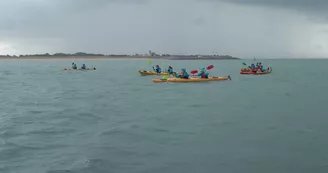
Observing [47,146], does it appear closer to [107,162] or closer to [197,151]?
[107,162]

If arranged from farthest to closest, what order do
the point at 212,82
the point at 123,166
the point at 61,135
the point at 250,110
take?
the point at 212,82, the point at 250,110, the point at 61,135, the point at 123,166

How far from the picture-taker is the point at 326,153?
14367 mm

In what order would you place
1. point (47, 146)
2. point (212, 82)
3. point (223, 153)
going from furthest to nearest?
point (212, 82)
point (47, 146)
point (223, 153)

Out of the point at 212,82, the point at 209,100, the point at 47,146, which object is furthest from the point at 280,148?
the point at 212,82

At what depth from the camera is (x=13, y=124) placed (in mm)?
19922

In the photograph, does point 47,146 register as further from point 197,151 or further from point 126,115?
point 126,115

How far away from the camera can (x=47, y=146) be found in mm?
15023

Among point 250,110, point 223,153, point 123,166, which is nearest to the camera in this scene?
point 123,166

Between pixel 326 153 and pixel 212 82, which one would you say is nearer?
pixel 326 153

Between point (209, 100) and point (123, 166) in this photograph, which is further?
point (209, 100)

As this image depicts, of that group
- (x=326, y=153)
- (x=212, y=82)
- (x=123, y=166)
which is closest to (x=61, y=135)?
(x=123, y=166)

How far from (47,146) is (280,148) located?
30.7 feet

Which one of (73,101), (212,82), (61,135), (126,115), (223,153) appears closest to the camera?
(223,153)

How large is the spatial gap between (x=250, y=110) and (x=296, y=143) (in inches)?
377
